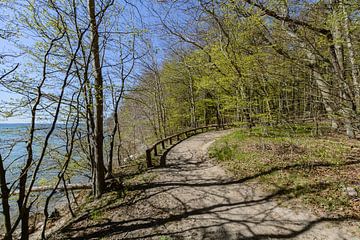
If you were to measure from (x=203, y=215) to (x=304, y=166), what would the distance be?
4.07m

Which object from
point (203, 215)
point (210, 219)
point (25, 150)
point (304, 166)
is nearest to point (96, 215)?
point (25, 150)

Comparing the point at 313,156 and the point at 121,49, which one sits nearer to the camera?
the point at 313,156

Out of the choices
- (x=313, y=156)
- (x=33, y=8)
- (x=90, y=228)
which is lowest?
(x=90, y=228)

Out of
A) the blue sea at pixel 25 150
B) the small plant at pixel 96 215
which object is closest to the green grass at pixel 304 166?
the small plant at pixel 96 215

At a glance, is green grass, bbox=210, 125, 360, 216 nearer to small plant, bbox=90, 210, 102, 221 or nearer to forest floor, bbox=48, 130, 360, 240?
forest floor, bbox=48, 130, 360, 240

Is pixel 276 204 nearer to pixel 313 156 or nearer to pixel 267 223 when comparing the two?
pixel 267 223

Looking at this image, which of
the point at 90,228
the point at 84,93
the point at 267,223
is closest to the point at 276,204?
the point at 267,223

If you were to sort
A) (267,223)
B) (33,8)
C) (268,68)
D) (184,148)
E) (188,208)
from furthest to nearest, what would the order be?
(184,148), (188,208), (33,8), (267,223), (268,68)

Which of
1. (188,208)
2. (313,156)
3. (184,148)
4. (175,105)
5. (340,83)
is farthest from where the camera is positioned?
(175,105)

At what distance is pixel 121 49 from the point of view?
29.4ft

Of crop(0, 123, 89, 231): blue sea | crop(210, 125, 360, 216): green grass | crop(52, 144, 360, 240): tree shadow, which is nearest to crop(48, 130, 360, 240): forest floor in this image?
crop(52, 144, 360, 240): tree shadow

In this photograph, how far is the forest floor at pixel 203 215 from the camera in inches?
172

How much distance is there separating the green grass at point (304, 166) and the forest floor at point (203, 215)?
34 cm

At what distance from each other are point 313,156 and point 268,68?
549 centimetres
